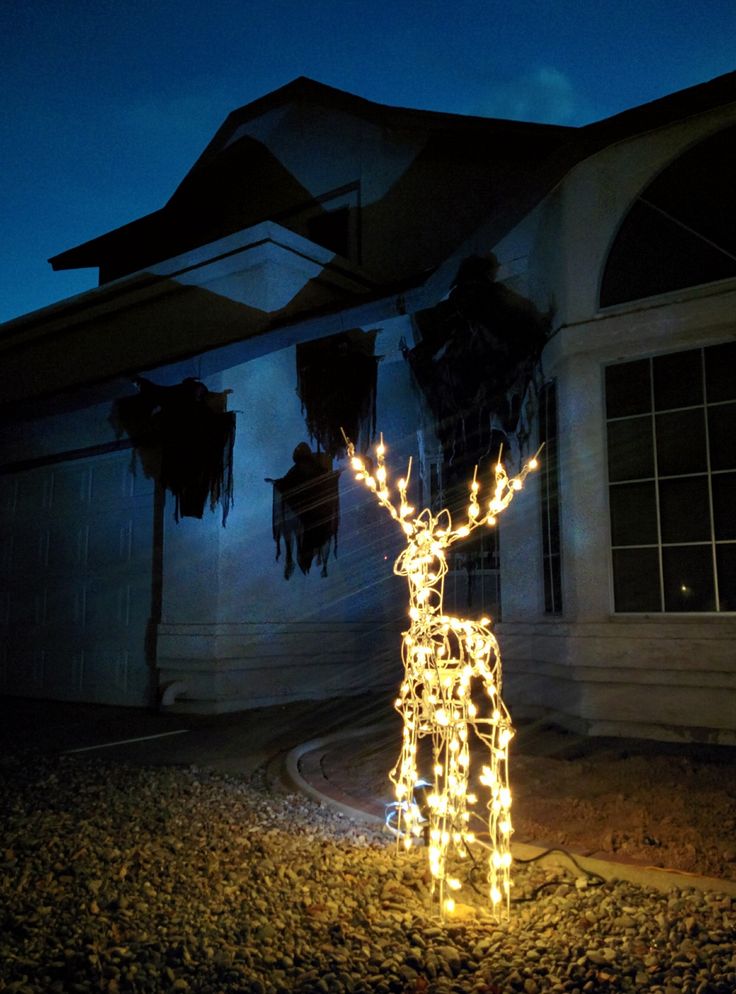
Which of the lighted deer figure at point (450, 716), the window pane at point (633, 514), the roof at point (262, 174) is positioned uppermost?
the roof at point (262, 174)

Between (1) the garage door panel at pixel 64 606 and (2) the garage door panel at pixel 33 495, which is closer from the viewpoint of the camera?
(1) the garage door panel at pixel 64 606

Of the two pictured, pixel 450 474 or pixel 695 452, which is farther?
pixel 450 474

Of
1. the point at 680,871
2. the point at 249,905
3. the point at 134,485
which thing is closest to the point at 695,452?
the point at 680,871

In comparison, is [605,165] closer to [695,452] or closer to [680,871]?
[695,452]

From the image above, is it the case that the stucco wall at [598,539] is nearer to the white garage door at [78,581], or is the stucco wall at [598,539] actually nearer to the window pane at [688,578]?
the window pane at [688,578]

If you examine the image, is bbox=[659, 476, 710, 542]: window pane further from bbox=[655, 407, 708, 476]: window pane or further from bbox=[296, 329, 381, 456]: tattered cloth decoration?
bbox=[296, 329, 381, 456]: tattered cloth decoration

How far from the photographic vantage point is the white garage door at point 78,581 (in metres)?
8.88

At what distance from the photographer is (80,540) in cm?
961

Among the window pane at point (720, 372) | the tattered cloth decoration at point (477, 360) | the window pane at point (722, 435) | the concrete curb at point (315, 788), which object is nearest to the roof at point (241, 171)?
the tattered cloth decoration at point (477, 360)

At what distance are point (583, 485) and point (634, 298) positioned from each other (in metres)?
1.46

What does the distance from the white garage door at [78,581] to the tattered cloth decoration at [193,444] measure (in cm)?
63

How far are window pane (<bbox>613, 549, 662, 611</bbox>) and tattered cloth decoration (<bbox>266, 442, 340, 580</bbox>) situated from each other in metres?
3.81

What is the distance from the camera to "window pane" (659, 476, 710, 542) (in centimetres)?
567

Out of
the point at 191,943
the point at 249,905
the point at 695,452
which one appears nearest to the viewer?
the point at 191,943
